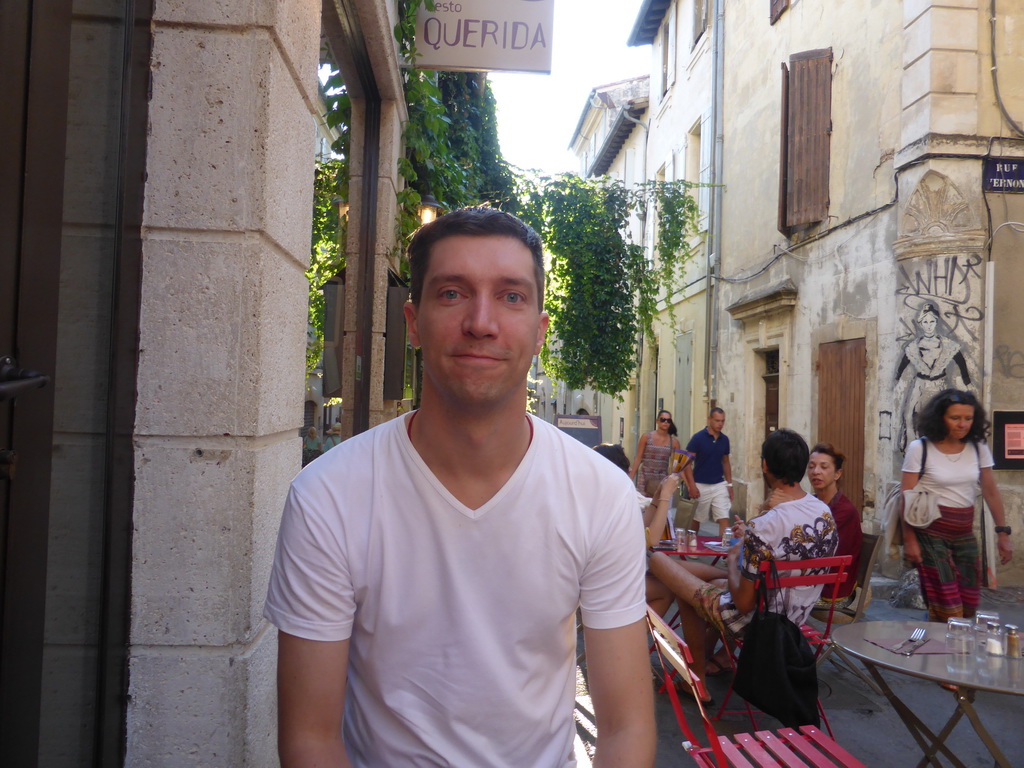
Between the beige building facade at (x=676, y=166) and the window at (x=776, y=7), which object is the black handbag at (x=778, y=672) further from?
the window at (x=776, y=7)

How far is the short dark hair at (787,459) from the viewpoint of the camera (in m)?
4.37

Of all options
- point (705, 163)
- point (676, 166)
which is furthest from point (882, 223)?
point (676, 166)

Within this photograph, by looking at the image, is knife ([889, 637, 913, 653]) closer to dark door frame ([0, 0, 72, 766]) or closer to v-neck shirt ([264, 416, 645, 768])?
v-neck shirt ([264, 416, 645, 768])

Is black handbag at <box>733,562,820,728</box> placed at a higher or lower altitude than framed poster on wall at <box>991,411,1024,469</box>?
lower

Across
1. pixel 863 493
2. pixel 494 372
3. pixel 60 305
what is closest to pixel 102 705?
pixel 60 305

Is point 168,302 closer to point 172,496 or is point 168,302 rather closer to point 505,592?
point 172,496

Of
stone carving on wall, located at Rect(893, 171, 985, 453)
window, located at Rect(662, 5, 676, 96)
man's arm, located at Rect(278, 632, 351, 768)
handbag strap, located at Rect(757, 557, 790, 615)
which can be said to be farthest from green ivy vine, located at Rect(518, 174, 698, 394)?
man's arm, located at Rect(278, 632, 351, 768)

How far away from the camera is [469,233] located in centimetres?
170

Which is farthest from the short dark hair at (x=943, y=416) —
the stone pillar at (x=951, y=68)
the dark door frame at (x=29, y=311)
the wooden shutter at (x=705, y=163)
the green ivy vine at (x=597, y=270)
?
the wooden shutter at (x=705, y=163)

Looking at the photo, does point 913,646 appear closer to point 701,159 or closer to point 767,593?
point 767,593

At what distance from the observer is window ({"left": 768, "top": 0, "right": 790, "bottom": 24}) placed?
1186 cm

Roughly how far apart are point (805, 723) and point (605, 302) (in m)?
9.84

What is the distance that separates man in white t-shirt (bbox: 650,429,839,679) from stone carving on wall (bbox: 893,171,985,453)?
4.20 metres

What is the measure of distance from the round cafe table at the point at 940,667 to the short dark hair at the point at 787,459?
0.95 metres
